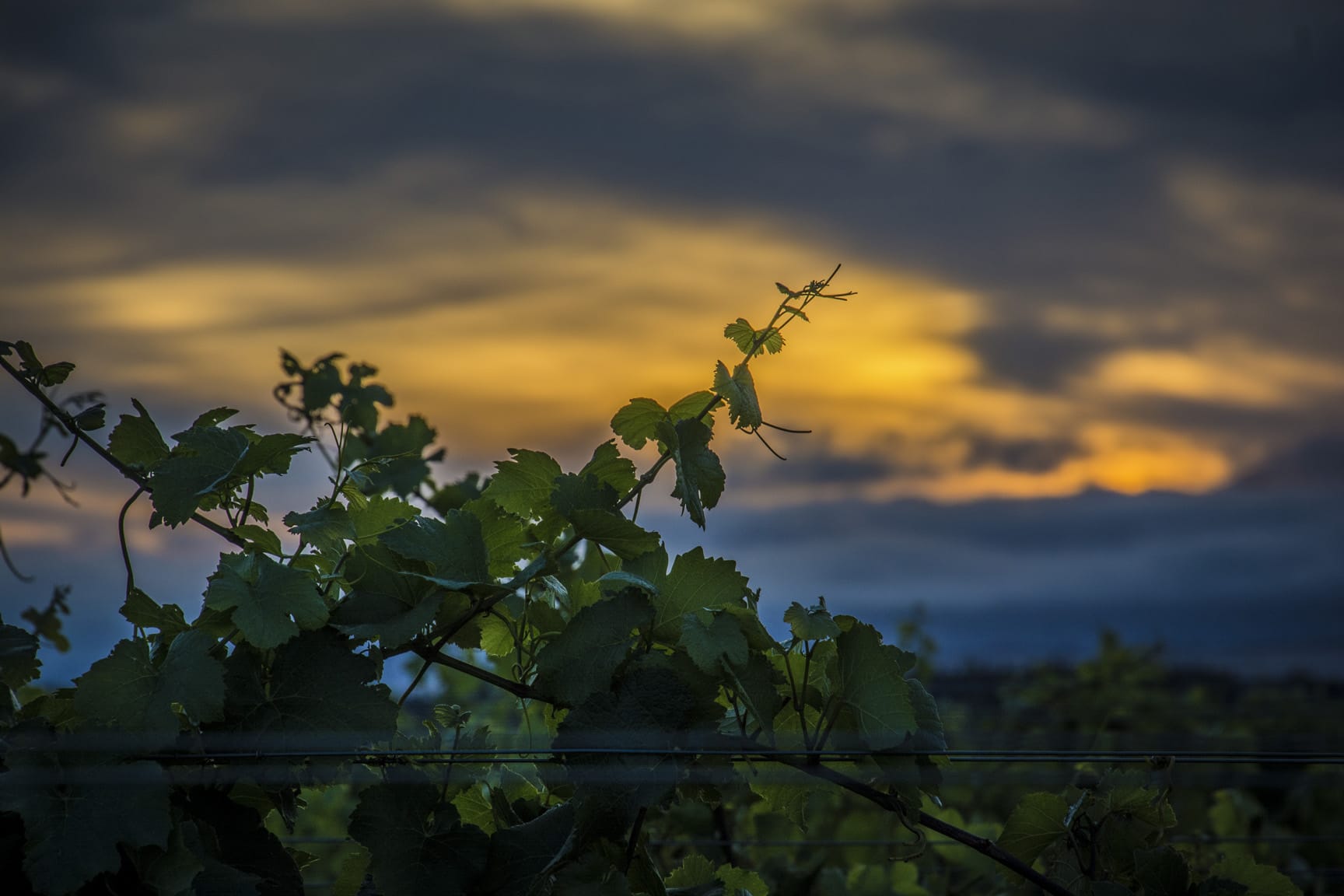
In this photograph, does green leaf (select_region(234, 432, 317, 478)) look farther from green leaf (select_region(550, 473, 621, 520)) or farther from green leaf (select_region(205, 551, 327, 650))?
green leaf (select_region(550, 473, 621, 520))

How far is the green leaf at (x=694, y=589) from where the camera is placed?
1.35 m

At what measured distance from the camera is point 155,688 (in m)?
1.26

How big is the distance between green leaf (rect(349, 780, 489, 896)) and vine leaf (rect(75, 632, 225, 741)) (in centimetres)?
21

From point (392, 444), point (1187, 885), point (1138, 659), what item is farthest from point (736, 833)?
point (1138, 659)

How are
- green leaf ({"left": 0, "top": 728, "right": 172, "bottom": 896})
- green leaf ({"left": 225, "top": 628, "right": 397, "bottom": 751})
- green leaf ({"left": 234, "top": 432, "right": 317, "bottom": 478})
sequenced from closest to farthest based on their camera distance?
green leaf ({"left": 0, "top": 728, "right": 172, "bottom": 896}), green leaf ({"left": 225, "top": 628, "right": 397, "bottom": 751}), green leaf ({"left": 234, "top": 432, "right": 317, "bottom": 478})

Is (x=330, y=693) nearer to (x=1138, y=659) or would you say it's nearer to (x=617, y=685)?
(x=617, y=685)

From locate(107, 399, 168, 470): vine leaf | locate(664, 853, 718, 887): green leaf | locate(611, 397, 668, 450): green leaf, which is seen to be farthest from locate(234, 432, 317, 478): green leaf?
locate(664, 853, 718, 887): green leaf

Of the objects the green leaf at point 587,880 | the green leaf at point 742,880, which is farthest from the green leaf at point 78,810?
the green leaf at point 742,880

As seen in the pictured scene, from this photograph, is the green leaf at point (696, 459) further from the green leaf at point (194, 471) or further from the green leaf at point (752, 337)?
the green leaf at point (194, 471)

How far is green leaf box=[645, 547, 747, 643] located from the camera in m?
1.35

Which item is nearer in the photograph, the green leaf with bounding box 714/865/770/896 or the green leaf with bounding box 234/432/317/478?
the green leaf with bounding box 234/432/317/478

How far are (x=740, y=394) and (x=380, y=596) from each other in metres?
0.51

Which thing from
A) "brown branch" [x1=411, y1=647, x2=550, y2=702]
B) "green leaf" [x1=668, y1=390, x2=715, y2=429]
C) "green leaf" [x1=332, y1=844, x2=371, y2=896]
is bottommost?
"green leaf" [x1=332, y1=844, x2=371, y2=896]

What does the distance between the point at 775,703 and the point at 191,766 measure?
677mm
